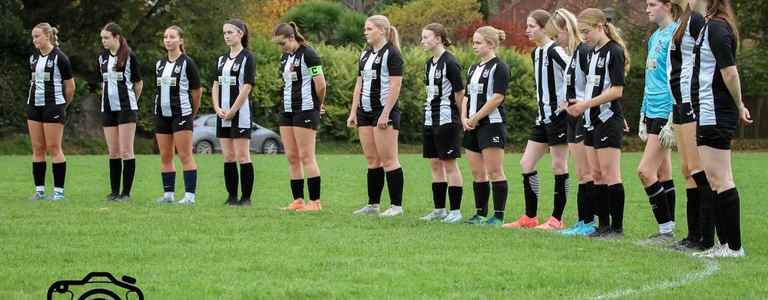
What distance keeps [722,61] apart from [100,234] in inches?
210

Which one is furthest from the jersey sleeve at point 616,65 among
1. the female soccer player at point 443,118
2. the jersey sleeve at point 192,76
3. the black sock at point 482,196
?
the jersey sleeve at point 192,76

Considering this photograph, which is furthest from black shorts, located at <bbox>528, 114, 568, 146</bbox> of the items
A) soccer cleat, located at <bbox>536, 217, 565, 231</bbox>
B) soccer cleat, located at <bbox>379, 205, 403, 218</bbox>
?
soccer cleat, located at <bbox>379, 205, 403, 218</bbox>

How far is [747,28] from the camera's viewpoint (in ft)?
137

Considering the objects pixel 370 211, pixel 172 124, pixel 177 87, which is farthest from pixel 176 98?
pixel 370 211

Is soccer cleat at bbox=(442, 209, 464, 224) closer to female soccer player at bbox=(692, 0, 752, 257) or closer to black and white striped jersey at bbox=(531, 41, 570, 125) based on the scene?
black and white striped jersey at bbox=(531, 41, 570, 125)

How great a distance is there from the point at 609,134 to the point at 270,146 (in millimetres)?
28250

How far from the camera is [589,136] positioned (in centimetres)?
1116

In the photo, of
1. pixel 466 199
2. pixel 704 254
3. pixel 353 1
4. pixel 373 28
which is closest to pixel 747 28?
pixel 353 1

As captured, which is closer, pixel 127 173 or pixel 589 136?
pixel 589 136

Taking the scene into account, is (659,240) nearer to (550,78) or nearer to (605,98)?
(605,98)

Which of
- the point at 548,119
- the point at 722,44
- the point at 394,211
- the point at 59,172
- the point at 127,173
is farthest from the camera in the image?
the point at 59,172

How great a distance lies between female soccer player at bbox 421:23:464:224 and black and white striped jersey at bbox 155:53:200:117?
2945mm

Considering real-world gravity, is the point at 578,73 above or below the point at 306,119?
above

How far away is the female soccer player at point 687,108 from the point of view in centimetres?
929
